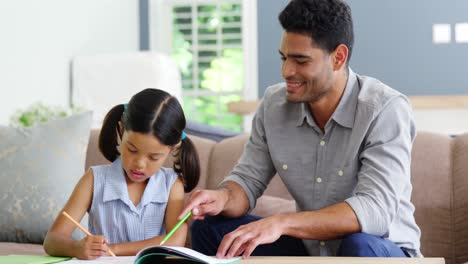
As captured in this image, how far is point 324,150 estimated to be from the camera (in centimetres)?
244

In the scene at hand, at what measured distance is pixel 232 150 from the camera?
3.11 meters

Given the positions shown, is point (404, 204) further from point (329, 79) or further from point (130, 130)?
point (130, 130)

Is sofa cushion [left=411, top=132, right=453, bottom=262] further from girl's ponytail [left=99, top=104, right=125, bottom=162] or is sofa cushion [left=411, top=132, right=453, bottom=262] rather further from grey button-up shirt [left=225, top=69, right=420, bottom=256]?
girl's ponytail [left=99, top=104, right=125, bottom=162]

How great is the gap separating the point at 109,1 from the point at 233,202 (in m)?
4.89

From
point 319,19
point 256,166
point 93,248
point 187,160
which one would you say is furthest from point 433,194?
Result: point 93,248

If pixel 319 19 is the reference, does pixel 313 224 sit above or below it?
below

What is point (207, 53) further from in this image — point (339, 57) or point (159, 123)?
point (159, 123)

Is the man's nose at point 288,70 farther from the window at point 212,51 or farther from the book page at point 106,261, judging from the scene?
the window at point 212,51

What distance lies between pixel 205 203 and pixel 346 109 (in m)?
0.51

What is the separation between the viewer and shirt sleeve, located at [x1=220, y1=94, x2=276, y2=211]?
8.20 feet

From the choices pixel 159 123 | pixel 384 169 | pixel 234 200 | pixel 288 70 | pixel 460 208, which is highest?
pixel 288 70

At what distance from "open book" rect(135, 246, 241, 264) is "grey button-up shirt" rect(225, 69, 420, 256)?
0.56 metres

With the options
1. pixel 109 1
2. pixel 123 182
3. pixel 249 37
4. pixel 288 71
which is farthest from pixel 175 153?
pixel 249 37

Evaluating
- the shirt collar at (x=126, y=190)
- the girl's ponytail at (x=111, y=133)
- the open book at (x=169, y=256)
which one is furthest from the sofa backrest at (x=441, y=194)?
the open book at (x=169, y=256)
